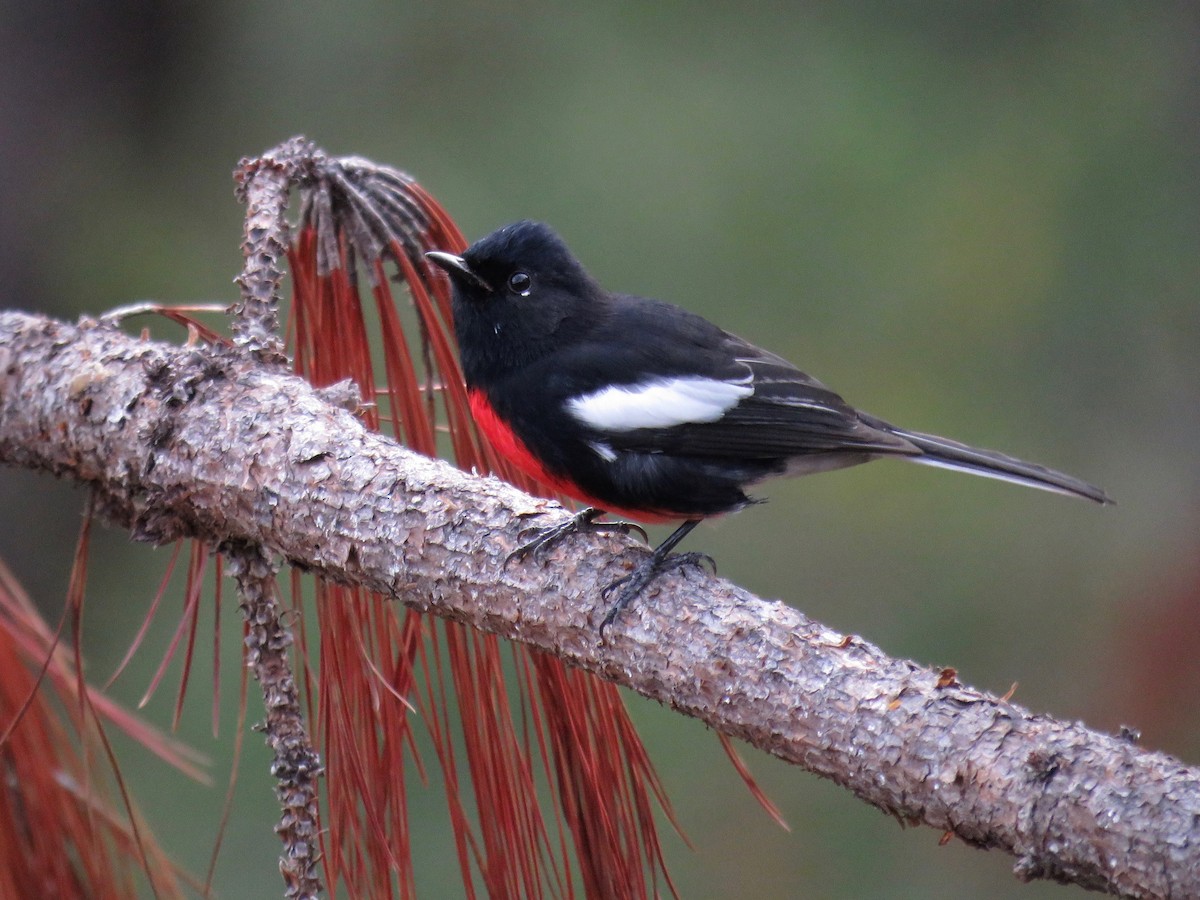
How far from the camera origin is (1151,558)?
14.4 feet

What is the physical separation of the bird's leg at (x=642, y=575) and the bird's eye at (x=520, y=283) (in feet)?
2.53

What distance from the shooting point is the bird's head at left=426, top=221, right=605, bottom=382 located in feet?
8.30

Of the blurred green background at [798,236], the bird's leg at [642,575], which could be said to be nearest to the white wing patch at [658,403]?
the bird's leg at [642,575]

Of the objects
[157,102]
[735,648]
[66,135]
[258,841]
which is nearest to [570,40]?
[157,102]

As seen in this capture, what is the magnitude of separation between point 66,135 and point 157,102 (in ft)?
1.26

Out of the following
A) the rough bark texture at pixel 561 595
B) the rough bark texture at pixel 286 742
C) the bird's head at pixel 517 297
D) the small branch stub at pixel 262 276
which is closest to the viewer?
the rough bark texture at pixel 561 595

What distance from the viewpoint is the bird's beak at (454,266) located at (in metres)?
2.33

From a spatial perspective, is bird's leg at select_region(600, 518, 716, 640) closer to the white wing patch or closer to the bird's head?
the white wing patch

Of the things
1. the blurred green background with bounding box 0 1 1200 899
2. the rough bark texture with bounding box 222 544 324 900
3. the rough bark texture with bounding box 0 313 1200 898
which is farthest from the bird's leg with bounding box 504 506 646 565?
the blurred green background with bounding box 0 1 1200 899

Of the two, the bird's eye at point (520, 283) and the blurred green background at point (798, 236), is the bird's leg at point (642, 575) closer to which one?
the bird's eye at point (520, 283)

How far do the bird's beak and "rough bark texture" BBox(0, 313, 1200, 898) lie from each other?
17.0 inches

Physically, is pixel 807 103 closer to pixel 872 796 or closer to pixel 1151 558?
pixel 1151 558

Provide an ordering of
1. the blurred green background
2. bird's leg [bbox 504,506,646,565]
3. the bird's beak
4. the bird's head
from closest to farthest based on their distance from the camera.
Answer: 1. bird's leg [bbox 504,506,646,565]
2. the bird's beak
3. the bird's head
4. the blurred green background

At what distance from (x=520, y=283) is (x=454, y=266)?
325 millimetres
